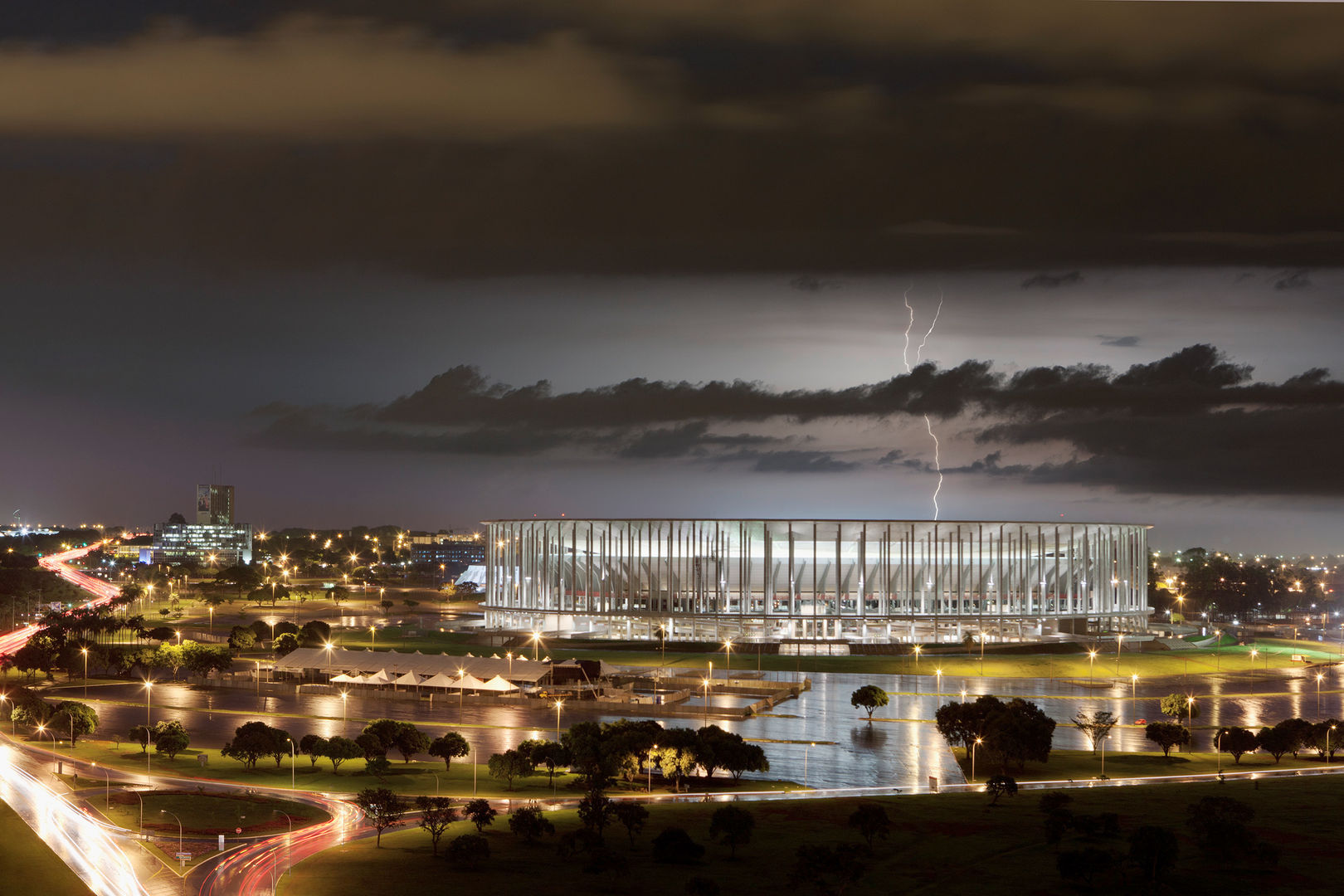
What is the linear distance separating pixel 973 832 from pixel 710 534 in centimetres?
7789

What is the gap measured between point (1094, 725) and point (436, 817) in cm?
3283

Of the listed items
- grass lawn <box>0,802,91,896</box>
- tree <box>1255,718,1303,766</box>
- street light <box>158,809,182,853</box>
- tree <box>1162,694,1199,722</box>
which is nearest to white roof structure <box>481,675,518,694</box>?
street light <box>158,809,182,853</box>

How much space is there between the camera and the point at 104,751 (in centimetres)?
6181

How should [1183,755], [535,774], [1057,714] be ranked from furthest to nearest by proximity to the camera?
[1057,714] → [1183,755] → [535,774]

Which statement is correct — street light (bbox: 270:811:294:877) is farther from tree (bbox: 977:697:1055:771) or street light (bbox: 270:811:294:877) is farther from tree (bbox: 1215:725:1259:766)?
tree (bbox: 1215:725:1259:766)

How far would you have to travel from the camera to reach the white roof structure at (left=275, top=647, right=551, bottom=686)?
81250mm

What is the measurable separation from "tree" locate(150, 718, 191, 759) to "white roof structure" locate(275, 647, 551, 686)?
22474 millimetres

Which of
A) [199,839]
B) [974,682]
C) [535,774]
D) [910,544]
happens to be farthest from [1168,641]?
[199,839]

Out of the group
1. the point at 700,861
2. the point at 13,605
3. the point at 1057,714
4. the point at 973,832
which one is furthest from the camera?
the point at 13,605

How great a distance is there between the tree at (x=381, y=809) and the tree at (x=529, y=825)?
434cm

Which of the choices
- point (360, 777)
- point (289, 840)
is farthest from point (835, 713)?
point (289, 840)

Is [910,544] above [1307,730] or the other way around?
above

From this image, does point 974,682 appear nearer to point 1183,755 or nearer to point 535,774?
point 1183,755

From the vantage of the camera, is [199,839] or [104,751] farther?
[104,751]
